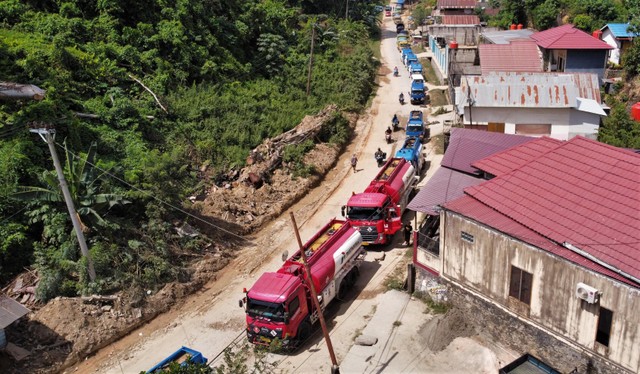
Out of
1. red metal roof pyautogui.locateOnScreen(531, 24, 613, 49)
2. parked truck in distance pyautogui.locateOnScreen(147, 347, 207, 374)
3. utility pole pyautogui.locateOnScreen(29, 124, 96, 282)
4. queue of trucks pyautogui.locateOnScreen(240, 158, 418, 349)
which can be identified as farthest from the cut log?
red metal roof pyautogui.locateOnScreen(531, 24, 613, 49)

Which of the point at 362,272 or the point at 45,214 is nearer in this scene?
the point at 45,214

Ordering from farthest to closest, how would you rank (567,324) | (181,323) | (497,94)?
1. (497,94)
2. (181,323)
3. (567,324)

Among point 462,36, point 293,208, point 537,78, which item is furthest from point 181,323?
point 462,36

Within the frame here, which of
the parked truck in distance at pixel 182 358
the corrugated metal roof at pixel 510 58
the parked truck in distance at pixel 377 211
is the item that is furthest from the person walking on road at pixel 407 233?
the corrugated metal roof at pixel 510 58

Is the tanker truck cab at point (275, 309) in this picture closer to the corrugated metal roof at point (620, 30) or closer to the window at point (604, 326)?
the window at point (604, 326)

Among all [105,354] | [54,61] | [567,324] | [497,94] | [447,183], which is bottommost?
[105,354]

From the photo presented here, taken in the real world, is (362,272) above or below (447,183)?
below

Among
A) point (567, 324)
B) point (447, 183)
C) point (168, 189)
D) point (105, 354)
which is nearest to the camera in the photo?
point (567, 324)

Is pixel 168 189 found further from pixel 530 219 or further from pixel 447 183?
pixel 530 219
